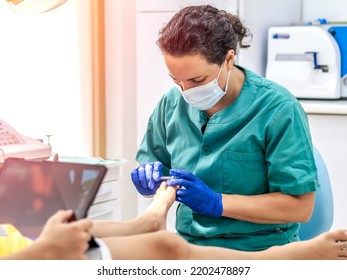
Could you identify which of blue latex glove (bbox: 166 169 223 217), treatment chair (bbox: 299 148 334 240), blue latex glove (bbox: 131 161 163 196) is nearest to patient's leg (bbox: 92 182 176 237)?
blue latex glove (bbox: 166 169 223 217)

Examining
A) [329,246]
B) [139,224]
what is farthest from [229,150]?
[139,224]

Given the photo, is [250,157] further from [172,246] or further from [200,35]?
[172,246]

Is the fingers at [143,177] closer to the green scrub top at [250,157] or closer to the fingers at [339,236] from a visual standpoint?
the green scrub top at [250,157]

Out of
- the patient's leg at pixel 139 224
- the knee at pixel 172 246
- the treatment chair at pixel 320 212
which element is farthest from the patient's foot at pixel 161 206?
the treatment chair at pixel 320 212

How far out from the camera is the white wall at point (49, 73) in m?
2.68

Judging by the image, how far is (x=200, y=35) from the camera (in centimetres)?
149

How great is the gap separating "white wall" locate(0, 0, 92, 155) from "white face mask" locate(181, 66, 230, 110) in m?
1.22

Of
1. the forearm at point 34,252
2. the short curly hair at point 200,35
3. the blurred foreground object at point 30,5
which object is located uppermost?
the blurred foreground object at point 30,5

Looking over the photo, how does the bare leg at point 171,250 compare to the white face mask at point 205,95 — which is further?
the white face mask at point 205,95

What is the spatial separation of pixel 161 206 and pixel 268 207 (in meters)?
0.35

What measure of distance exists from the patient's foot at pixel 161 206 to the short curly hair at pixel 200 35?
320 millimetres

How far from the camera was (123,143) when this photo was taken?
301 cm
